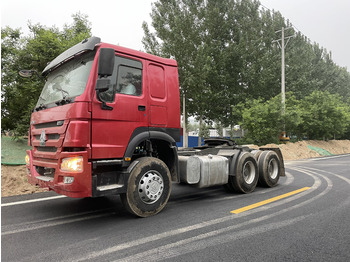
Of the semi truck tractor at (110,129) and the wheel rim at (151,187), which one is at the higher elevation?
the semi truck tractor at (110,129)

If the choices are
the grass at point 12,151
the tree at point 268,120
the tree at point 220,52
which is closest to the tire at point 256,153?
the grass at point 12,151

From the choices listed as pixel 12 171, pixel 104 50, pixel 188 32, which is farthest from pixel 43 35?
pixel 188 32

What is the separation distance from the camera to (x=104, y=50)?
11.5ft

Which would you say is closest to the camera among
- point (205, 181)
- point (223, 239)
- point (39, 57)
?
point (223, 239)

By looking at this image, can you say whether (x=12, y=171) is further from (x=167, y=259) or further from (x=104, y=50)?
(x=167, y=259)

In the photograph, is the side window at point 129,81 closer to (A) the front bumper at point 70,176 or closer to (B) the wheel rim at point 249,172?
(A) the front bumper at point 70,176

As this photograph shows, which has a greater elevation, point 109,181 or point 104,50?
point 104,50

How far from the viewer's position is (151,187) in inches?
163

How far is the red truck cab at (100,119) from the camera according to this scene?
3521 mm

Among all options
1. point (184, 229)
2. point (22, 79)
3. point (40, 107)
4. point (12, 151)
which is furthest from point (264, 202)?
point (22, 79)

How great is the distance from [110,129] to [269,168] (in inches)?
182

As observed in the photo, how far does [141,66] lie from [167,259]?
118 inches

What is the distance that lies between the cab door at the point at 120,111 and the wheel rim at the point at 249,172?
304cm

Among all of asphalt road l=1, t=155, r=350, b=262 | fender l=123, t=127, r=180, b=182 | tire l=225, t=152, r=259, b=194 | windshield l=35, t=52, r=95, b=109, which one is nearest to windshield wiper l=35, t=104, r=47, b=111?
windshield l=35, t=52, r=95, b=109
